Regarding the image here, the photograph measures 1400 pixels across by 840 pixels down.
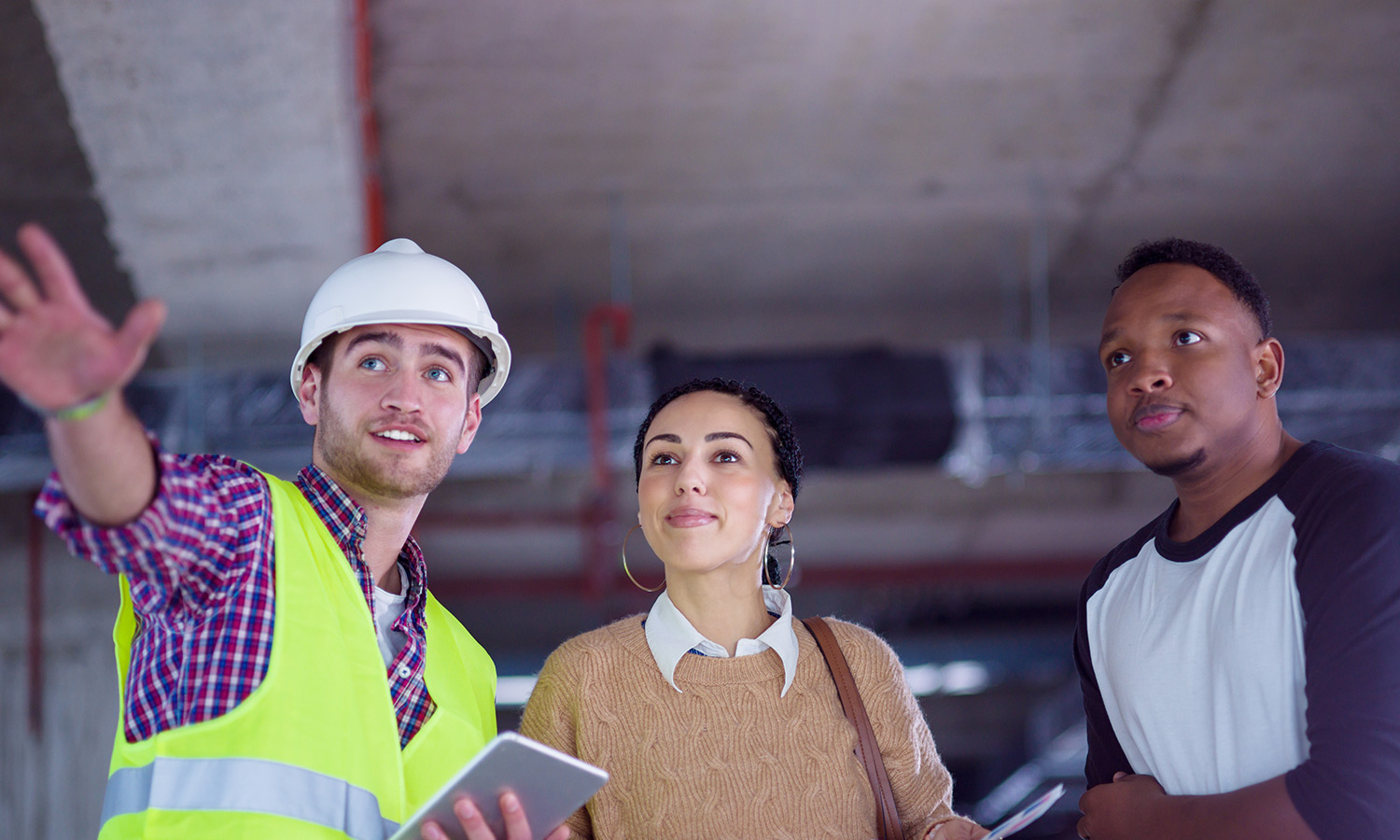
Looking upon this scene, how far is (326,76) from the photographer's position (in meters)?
4.86

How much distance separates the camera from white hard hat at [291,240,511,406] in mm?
2631

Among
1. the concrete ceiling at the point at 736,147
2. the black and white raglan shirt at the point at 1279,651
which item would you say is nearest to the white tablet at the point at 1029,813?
the black and white raglan shirt at the point at 1279,651

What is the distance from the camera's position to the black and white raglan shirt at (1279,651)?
2.00m

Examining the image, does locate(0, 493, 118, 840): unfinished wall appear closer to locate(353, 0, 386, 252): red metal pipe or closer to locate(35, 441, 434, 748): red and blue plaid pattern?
locate(353, 0, 386, 252): red metal pipe

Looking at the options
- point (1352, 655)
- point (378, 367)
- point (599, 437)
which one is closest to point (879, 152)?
point (599, 437)

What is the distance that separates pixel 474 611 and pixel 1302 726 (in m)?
9.17

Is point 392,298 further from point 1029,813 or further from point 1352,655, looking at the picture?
point 1352,655

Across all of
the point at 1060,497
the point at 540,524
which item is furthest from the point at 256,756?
the point at 1060,497

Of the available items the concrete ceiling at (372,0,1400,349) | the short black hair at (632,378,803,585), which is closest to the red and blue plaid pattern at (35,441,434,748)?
the short black hair at (632,378,803,585)

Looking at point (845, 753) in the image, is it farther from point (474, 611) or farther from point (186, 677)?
point (474, 611)

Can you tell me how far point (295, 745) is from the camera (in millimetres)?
2100

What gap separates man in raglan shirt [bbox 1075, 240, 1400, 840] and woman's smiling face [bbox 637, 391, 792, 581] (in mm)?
792

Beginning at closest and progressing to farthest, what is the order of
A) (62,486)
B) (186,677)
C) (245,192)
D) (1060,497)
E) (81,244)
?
(62,486) < (186,677) < (245,192) < (81,244) < (1060,497)

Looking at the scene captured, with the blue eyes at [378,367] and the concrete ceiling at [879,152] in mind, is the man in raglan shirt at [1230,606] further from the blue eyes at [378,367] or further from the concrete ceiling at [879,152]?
the concrete ceiling at [879,152]
